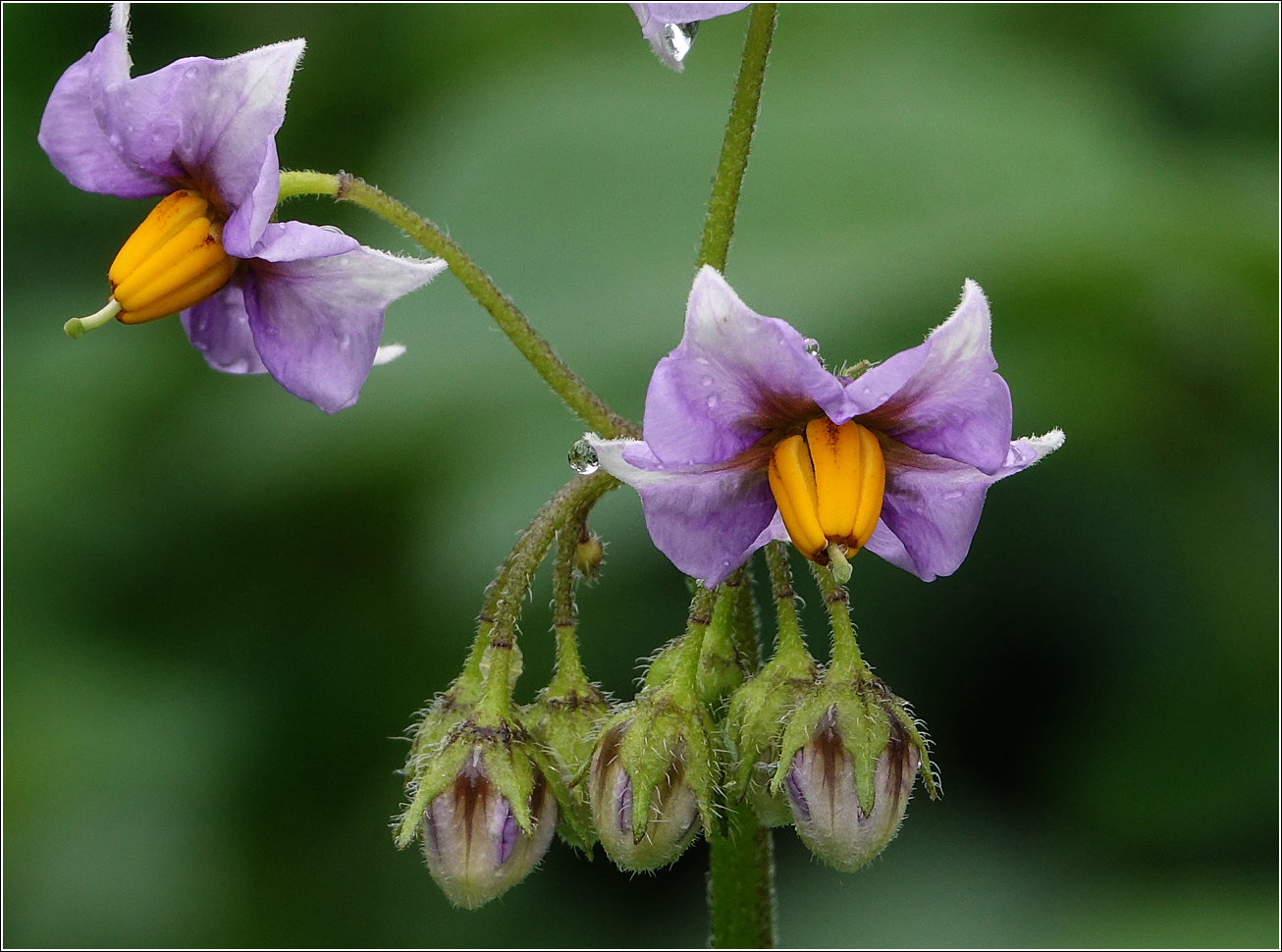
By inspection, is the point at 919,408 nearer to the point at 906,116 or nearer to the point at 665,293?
the point at 665,293

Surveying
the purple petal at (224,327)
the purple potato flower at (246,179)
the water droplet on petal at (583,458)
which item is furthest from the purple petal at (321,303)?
the water droplet on petal at (583,458)

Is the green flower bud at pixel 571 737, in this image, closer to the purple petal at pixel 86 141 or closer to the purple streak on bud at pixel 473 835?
the purple streak on bud at pixel 473 835

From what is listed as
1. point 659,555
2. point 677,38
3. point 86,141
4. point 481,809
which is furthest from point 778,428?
point 659,555

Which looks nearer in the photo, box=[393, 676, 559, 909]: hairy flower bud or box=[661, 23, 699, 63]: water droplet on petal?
box=[661, 23, 699, 63]: water droplet on petal

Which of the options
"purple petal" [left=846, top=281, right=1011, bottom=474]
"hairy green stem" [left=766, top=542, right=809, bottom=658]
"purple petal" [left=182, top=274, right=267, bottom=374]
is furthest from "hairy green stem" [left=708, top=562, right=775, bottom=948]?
"purple petal" [left=182, top=274, right=267, bottom=374]

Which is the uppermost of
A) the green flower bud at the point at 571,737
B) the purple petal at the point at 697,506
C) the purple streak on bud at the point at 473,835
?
the purple petal at the point at 697,506

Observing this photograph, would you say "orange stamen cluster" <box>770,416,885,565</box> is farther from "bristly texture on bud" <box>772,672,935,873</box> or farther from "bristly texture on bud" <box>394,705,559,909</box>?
"bristly texture on bud" <box>394,705,559,909</box>

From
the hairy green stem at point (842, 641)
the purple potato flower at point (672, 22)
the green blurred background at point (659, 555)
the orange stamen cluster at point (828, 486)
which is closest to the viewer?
the purple potato flower at point (672, 22)
